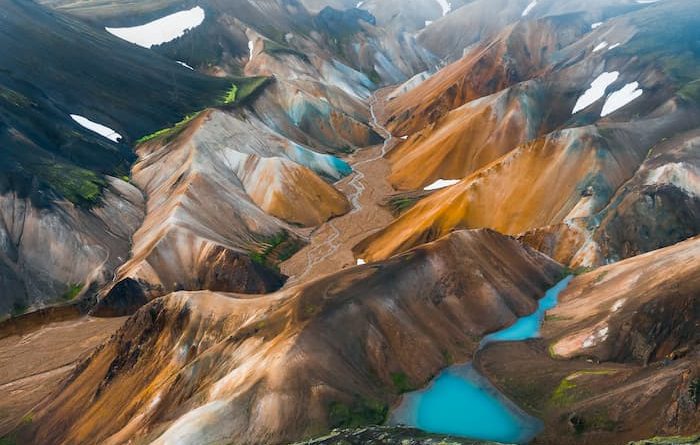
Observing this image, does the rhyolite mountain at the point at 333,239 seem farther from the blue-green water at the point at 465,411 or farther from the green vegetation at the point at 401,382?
the blue-green water at the point at 465,411

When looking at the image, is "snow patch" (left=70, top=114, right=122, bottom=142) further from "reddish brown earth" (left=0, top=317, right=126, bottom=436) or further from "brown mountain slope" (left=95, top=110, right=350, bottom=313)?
"reddish brown earth" (left=0, top=317, right=126, bottom=436)

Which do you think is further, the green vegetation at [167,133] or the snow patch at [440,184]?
the green vegetation at [167,133]

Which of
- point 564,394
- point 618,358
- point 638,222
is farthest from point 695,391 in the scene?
point 638,222

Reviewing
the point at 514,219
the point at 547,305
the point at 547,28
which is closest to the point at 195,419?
the point at 547,305

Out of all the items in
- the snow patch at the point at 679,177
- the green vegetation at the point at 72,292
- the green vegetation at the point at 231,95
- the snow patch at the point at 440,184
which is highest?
the green vegetation at the point at 231,95

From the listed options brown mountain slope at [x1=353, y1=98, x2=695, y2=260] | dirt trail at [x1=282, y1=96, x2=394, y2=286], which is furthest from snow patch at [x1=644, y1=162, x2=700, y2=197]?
dirt trail at [x1=282, y1=96, x2=394, y2=286]

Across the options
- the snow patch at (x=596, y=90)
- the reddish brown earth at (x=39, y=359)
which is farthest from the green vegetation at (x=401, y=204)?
the reddish brown earth at (x=39, y=359)

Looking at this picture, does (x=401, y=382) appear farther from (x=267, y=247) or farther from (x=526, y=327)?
(x=267, y=247)
